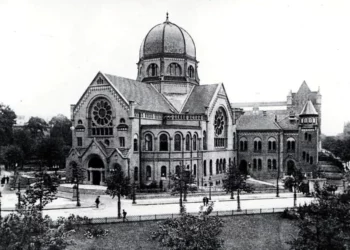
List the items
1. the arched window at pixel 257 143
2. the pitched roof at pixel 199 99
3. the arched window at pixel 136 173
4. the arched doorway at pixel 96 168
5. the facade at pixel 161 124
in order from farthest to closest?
1. the arched window at pixel 257 143
2. the pitched roof at pixel 199 99
3. the arched doorway at pixel 96 168
4. the facade at pixel 161 124
5. the arched window at pixel 136 173

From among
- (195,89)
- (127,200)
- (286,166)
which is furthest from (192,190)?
(286,166)

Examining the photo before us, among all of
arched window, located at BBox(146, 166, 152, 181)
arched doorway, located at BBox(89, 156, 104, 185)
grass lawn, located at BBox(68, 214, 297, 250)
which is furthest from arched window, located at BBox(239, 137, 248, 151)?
grass lawn, located at BBox(68, 214, 297, 250)

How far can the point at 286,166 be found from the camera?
77.4 m

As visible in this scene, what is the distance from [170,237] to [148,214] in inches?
558

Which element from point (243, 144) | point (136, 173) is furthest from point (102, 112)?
point (243, 144)

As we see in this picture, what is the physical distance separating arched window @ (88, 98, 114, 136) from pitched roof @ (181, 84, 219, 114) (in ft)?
49.6

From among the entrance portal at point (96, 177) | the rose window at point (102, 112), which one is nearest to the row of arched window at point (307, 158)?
the rose window at point (102, 112)

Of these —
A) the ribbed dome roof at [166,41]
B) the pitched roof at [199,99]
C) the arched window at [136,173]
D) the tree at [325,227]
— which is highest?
the ribbed dome roof at [166,41]

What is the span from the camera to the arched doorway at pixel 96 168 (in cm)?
5982

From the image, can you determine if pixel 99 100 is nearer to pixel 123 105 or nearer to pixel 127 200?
pixel 123 105

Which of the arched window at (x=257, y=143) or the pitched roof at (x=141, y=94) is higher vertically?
the pitched roof at (x=141, y=94)

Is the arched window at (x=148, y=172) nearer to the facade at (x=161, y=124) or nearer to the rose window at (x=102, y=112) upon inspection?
the facade at (x=161, y=124)

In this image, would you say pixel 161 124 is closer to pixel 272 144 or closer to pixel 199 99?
pixel 199 99

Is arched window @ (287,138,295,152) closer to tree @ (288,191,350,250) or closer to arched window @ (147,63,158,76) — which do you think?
arched window @ (147,63,158,76)
